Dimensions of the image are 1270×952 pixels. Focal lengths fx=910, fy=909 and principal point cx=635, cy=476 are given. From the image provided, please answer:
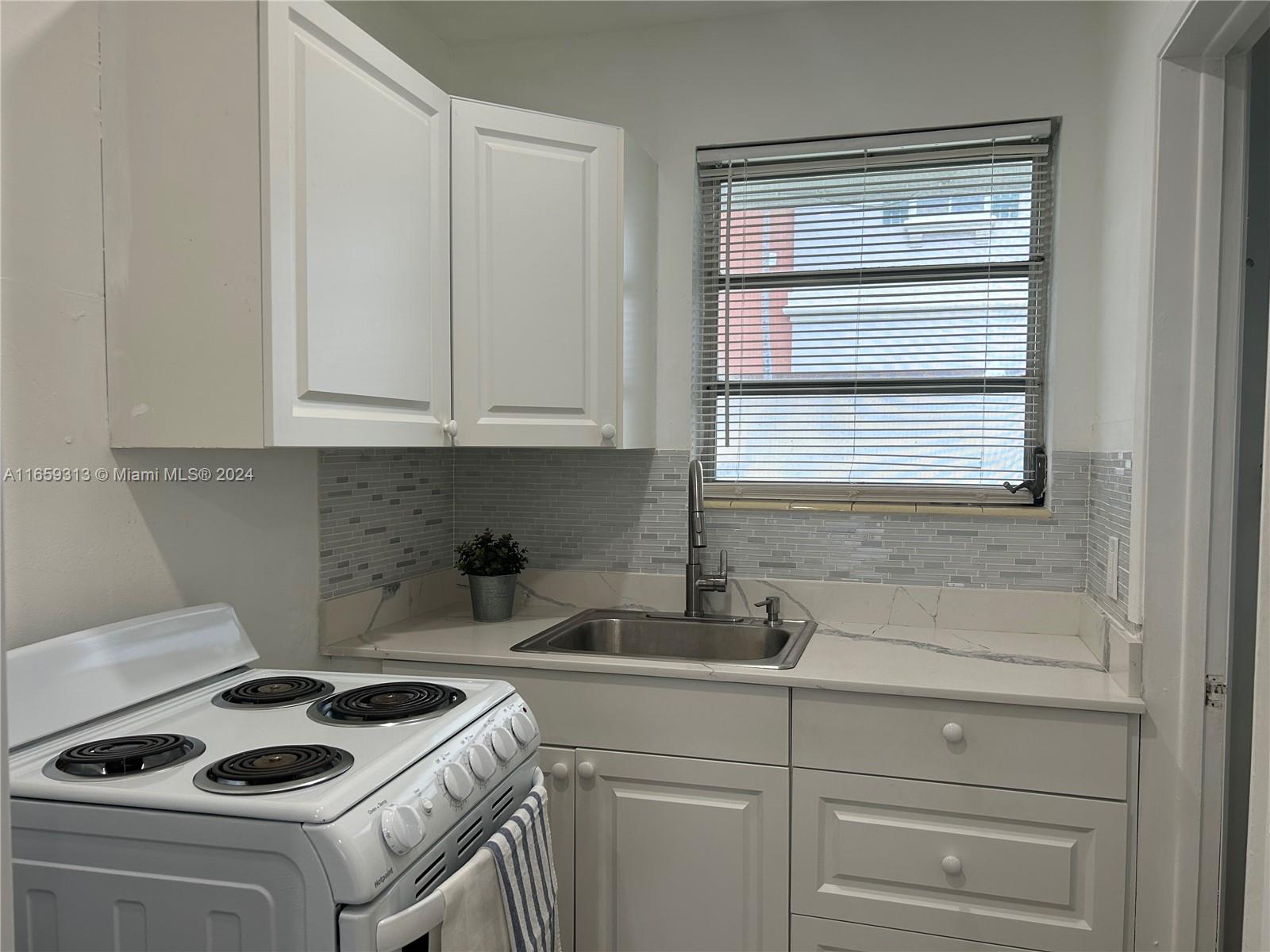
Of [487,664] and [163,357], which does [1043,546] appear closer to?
[487,664]

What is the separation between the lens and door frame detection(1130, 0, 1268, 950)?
167 cm

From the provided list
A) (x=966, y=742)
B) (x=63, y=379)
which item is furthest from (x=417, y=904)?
(x=966, y=742)

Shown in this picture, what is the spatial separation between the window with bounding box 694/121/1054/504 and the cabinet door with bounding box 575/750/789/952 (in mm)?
889

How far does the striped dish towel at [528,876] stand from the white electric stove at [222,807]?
0.05 m

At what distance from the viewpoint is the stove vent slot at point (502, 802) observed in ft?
4.90

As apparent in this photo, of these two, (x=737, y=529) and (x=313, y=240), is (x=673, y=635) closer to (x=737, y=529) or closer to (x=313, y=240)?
(x=737, y=529)

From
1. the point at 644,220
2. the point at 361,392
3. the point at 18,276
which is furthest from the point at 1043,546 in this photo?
the point at 18,276

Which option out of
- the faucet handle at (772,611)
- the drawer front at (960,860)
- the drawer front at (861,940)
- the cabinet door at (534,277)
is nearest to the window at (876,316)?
the faucet handle at (772,611)

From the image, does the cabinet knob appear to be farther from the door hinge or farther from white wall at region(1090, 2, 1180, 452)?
white wall at region(1090, 2, 1180, 452)

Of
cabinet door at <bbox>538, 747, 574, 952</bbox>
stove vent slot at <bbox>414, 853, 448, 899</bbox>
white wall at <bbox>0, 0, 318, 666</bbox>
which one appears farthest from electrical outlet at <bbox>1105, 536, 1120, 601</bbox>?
white wall at <bbox>0, 0, 318, 666</bbox>

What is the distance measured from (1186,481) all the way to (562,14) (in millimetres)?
1944

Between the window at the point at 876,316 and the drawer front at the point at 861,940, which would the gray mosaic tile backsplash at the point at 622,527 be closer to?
the window at the point at 876,316

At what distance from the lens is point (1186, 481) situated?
169 cm

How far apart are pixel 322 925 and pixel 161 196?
1179 millimetres
